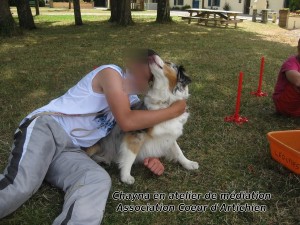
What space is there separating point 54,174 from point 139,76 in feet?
3.26

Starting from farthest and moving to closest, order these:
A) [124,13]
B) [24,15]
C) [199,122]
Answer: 1. [124,13]
2. [24,15]
3. [199,122]

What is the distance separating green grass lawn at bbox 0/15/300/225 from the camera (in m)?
2.51

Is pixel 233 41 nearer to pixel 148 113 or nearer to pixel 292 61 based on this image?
pixel 292 61

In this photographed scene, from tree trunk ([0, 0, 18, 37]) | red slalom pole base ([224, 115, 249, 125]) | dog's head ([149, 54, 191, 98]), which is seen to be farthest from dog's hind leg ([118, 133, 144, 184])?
tree trunk ([0, 0, 18, 37])

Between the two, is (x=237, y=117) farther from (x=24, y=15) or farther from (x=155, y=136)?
(x=24, y=15)

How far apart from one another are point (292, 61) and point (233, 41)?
6.81 metres

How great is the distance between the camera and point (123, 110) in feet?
8.58

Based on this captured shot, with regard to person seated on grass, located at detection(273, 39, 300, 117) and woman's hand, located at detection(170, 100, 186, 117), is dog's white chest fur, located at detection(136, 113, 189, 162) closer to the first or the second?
woman's hand, located at detection(170, 100, 186, 117)

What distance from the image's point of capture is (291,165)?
287 centimetres

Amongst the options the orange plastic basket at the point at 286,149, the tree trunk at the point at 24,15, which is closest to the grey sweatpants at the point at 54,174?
the orange plastic basket at the point at 286,149

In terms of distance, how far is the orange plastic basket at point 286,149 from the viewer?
2.79 m

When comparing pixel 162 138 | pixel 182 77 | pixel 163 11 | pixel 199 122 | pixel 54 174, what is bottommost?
pixel 199 122

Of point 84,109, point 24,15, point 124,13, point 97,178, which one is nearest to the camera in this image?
point 97,178

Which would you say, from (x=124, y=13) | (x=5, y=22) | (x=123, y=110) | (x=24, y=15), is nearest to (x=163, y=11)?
(x=124, y=13)
